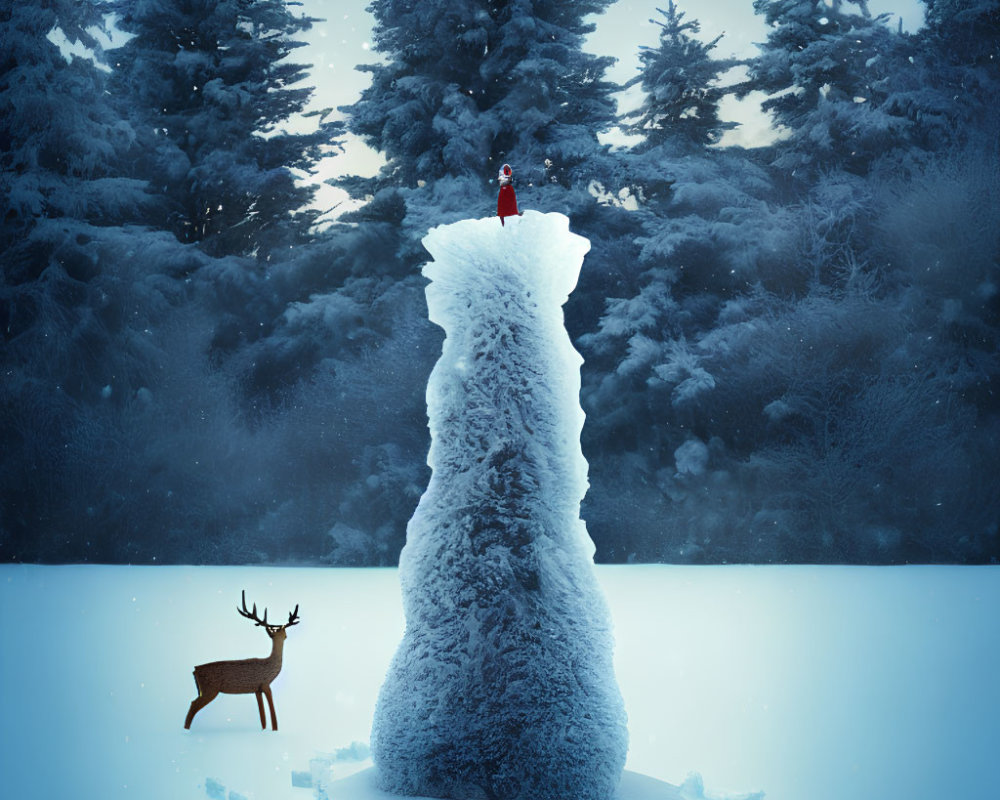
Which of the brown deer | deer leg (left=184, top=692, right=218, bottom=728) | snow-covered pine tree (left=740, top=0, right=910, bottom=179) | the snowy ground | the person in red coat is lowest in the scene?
the snowy ground

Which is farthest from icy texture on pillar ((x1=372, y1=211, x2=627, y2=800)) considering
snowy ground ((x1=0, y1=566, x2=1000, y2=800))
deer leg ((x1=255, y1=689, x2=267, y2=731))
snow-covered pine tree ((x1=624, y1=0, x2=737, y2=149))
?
snow-covered pine tree ((x1=624, y1=0, x2=737, y2=149))

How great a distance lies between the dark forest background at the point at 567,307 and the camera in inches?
383

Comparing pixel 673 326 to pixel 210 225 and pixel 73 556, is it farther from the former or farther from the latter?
pixel 73 556

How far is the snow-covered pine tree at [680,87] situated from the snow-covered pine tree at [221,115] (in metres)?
3.71

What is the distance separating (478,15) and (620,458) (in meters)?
5.16

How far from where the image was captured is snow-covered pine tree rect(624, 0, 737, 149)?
10352 millimetres

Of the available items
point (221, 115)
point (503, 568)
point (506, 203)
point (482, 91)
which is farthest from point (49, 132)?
point (503, 568)

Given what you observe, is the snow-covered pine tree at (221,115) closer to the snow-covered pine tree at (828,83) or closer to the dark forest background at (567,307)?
the dark forest background at (567,307)

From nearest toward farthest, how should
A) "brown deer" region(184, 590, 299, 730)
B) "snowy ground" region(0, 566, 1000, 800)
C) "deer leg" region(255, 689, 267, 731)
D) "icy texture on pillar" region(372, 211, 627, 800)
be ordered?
"icy texture on pillar" region(372, 211, 627, 800) → "snowy ground" region(0, 566, 1000, 800) → "brown deer" region(184, 590, 299, 730) → "deer leg" region(255, 689, 267, 731)

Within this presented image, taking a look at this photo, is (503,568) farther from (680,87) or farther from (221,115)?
(221,115)

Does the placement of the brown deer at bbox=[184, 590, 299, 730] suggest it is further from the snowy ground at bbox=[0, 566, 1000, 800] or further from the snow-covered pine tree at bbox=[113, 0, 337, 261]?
the snow-covered pine tree at bbox=[113, 0, 337, 261]

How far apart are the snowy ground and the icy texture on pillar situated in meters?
0.34

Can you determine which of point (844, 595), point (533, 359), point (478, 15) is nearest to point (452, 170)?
point (478, 15)

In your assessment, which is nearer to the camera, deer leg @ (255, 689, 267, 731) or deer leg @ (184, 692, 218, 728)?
deer leg @ (184, 692, 218, 728)
